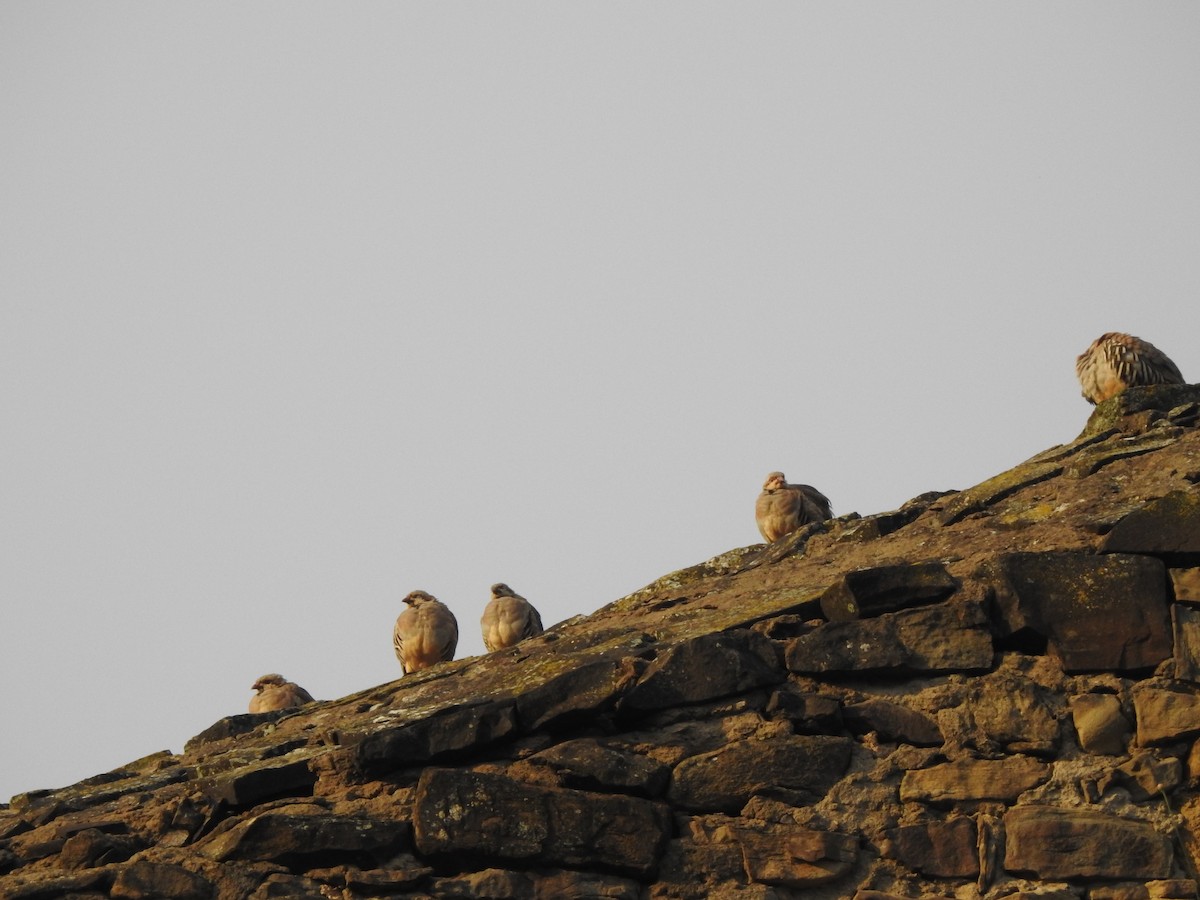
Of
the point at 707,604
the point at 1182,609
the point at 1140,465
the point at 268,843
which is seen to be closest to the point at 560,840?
the point at 268,843

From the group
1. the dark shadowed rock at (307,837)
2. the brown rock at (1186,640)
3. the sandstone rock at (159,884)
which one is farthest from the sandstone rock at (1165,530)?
the sandstone rock at (159,884)

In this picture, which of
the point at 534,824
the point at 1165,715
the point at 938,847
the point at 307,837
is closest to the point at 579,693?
the point at 534,824

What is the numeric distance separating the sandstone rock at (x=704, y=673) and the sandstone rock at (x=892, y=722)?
0.51m

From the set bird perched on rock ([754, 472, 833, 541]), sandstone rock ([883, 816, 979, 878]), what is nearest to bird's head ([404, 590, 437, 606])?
bird perched on rock ([754, 472, 833, 541])

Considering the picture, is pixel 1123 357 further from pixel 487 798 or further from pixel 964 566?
pixel 487 798

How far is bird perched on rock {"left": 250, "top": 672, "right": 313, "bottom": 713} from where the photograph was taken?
57.0 ft

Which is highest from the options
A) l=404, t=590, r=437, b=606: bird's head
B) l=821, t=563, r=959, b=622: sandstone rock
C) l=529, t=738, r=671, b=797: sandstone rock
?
l=404, t=590, r=437, b=606: bird's head

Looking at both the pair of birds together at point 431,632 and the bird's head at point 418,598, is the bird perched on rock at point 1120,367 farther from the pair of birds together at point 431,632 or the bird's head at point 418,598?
the bird's head at point 418,598

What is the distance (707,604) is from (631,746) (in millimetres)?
2237

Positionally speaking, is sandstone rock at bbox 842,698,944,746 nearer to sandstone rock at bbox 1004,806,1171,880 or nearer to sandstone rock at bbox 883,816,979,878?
sandstone rock at bbox 883,816,979,878

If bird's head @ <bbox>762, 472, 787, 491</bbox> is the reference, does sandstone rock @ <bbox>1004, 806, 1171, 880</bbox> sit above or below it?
below

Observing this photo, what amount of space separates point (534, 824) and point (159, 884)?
2.01m

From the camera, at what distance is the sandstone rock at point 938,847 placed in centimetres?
737

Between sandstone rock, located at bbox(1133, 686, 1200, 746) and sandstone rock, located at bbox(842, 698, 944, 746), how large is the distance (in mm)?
1069
